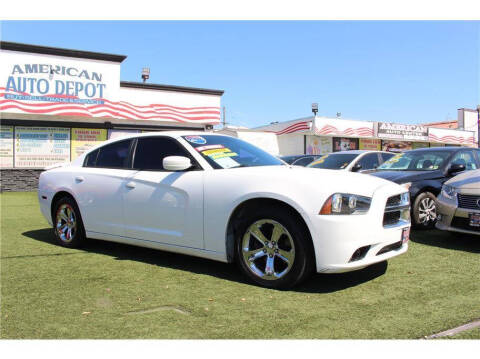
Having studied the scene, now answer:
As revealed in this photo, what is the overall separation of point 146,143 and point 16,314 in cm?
244

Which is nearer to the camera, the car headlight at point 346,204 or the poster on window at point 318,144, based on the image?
the car headlight at point 346,204

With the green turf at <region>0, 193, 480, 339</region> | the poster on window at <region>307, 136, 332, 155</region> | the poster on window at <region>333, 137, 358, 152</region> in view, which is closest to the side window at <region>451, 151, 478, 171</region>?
the green turf at <region>0, 193, 480, 339</region>

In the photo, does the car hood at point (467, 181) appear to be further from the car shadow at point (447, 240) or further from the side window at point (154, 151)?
the side window at point (154, 151)

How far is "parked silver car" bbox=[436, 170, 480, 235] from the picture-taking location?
543cm

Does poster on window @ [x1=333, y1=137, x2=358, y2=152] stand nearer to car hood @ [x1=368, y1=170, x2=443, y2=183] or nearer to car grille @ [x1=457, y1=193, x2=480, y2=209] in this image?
car hood @ [x1=368, y1=170, x2=443, y2=183]

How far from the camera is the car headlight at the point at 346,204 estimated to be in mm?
3619

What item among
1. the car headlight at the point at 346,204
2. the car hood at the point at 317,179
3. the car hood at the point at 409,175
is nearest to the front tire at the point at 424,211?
the car hood at the point at 409,175

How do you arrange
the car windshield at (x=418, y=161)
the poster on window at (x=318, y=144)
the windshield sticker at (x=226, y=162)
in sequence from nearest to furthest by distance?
the windshield sticker at (x=226, y=162), the car windshield at (x=418, y=161), the poster on window at (x=318, y=144)

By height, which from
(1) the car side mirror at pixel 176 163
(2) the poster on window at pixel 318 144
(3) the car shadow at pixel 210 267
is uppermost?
(2) the poster on window at pixel 318 144

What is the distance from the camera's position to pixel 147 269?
15.1ft

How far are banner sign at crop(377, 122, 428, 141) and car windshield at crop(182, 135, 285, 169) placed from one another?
86.6ft

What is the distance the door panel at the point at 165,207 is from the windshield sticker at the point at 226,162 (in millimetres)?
223
